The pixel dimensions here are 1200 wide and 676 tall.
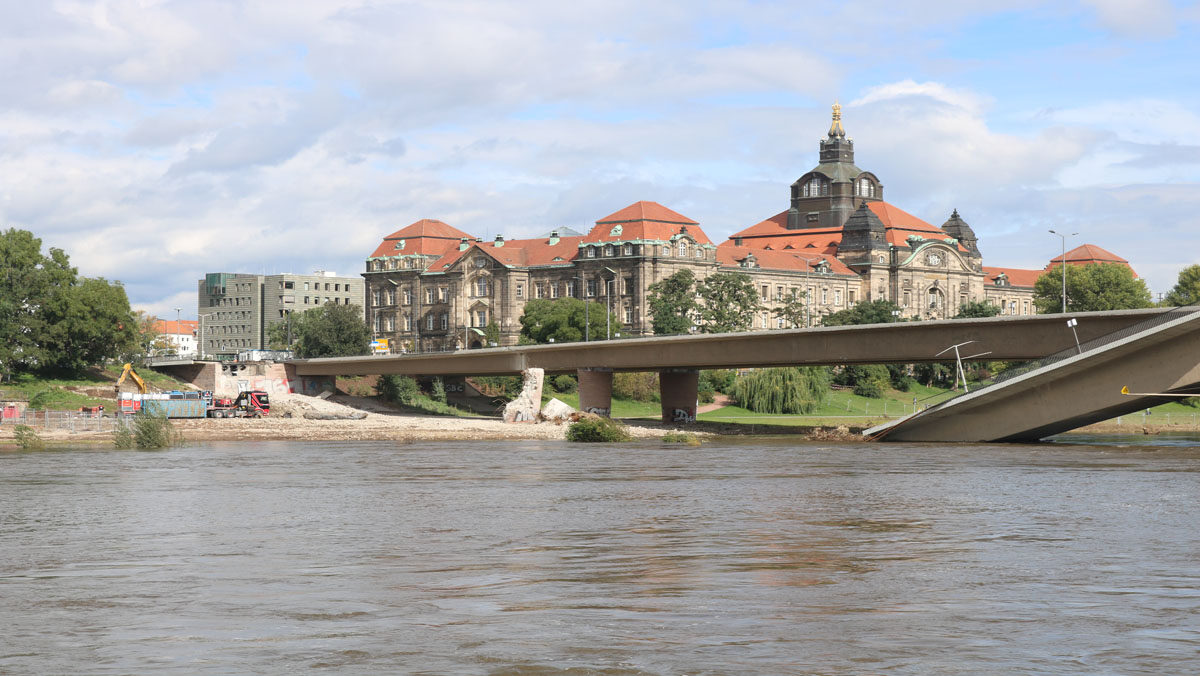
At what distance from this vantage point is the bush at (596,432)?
73.6 meters

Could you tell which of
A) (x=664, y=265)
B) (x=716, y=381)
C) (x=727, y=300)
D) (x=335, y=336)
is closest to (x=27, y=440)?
(x=716, y=381)

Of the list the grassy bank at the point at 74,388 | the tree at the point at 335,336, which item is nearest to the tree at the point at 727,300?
the tree at the point at 335,336

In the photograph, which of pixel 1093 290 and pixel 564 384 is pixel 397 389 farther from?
pixel 1093 290

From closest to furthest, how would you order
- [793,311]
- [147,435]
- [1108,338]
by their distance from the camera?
[1108,338], [147,435], [793,311]

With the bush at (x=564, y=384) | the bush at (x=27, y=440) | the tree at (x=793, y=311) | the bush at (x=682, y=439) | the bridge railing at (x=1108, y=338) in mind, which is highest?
the tree at (x=793, y=311)

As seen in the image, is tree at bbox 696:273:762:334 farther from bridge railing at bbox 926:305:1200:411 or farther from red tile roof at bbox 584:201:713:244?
bridge railing at bbox 926:305:1200:411

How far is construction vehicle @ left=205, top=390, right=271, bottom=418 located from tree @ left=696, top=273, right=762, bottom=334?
2059 inches

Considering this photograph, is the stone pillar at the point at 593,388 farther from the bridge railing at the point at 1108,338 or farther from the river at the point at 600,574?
the river at the point at 600,574

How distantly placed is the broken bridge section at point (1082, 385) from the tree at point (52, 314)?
69.6 m

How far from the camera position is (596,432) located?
242ft

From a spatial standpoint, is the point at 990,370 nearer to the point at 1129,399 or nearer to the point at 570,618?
the point at 1129,399

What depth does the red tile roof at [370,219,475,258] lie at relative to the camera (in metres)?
182

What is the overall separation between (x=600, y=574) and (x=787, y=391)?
8444 cm

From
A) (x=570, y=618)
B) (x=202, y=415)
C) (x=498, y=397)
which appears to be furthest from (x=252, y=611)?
(x=498, y=397)
